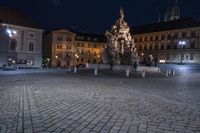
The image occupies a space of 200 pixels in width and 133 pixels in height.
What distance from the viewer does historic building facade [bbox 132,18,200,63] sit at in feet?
289

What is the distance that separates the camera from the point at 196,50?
86375 mm

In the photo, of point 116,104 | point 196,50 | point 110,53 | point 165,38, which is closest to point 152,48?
point 165,38

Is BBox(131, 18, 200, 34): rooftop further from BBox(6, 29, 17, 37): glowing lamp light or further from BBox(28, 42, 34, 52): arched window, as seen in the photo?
BBox(6, 29, 17, 37): glowing lamp light

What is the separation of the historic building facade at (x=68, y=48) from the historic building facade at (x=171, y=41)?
17.7 meters

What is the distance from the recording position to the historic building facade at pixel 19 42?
6475 cm

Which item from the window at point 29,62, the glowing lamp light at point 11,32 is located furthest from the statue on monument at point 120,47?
the window at point 29,62

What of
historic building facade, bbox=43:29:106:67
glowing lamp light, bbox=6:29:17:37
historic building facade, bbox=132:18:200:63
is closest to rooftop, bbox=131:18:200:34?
historic building facade, bbox=132:18:200:63

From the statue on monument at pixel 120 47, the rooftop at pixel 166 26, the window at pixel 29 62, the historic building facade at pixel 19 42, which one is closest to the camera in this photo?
the statue on monument at pixel 120 47

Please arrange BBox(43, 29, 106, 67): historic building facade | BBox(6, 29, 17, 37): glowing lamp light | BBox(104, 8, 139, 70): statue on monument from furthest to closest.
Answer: BBox(43, 29, 106, 67): historic building facade
BBox(6, 29, 17, 37): glowing lamp light
BBox(104, 8, 139, 70): statue on monument

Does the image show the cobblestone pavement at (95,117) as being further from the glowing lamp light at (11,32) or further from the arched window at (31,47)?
the arched window at (31,47)

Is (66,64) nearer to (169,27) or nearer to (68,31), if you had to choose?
(68,31)

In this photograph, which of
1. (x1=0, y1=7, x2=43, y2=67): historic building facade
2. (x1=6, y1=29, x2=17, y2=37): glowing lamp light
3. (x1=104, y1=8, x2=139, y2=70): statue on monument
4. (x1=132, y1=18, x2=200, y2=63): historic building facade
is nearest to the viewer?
(x1=104, y1=8, x2=139, y2=70): statue on monument

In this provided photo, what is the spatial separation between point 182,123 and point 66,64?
290 ft

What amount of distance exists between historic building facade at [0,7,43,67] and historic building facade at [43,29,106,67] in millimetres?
20085
